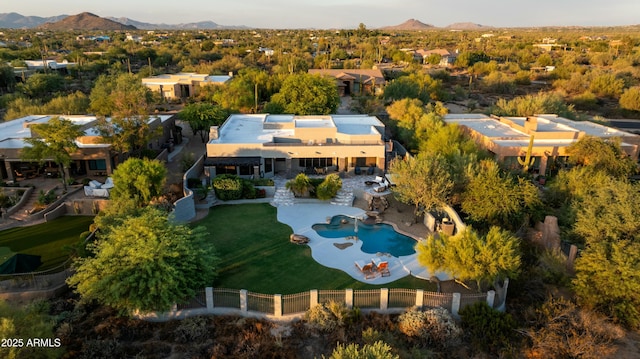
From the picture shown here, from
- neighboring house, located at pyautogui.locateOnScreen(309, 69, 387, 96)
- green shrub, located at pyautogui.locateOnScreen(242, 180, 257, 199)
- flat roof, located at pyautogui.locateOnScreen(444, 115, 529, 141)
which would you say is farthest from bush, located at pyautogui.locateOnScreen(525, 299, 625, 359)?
neighboring house, located at pyautogui.locateOnScreen(309, 69, 387, 96)

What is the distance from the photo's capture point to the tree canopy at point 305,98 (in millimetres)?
52625

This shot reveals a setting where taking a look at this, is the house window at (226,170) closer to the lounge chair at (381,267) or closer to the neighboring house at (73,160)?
the neighboring house at (73,160)

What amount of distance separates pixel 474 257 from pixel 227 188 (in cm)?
1891

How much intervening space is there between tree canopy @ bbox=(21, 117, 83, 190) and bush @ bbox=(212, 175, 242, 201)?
11906 mm

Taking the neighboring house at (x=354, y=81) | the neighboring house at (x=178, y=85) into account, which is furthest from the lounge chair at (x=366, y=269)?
the neighboring house at (x=354, y=81)

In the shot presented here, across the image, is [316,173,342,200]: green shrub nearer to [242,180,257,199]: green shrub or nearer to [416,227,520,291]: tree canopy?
[242,180,257,199]: green shrub

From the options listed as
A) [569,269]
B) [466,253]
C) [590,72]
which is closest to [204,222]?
[466,253]

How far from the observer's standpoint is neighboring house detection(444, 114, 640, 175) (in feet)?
119

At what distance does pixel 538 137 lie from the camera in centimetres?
3825

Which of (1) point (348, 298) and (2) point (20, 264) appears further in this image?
(2) point (20, 264)

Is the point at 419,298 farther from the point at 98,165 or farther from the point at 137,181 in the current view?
the point at 98,165

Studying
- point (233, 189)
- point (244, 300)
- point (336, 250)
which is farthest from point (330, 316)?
point (233, 189)

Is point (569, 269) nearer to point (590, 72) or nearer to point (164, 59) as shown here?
point (590, 72)

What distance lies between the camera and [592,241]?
877 inches
